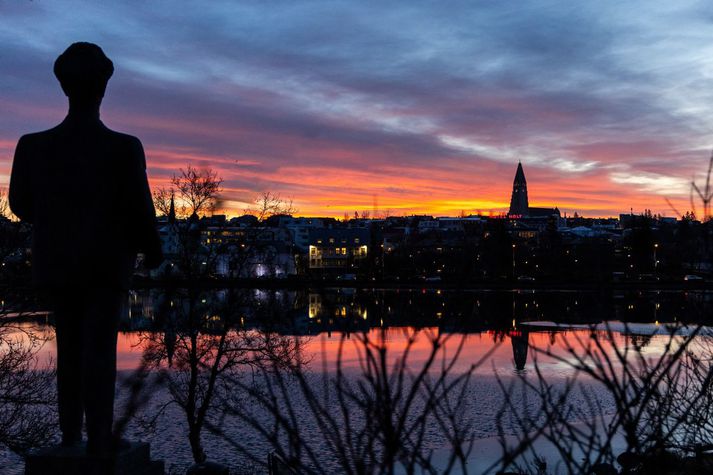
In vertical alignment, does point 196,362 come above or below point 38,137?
below

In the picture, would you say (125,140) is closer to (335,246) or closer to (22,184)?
(22,184)

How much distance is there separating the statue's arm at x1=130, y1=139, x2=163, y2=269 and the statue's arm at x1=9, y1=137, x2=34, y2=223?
664mm

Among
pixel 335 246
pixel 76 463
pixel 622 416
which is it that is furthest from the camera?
pixel 335 246

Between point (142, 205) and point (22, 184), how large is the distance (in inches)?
31.0

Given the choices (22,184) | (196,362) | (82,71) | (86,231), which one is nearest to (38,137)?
(22,184)

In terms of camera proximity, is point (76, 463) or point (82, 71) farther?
point (82, 71)

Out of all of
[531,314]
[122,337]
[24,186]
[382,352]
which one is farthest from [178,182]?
[531,314]

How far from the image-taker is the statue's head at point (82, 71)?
4891 mm

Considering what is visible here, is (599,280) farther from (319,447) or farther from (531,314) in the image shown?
(531,314)

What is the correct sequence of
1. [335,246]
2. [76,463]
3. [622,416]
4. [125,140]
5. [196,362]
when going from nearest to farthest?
[622,416], [76,463], [125,140], [196,362], [335,246]

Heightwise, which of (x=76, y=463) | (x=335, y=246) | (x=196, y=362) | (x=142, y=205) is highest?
(x=335, y=246)

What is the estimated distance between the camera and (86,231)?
471 centimetres

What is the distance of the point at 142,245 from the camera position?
16.2 feet

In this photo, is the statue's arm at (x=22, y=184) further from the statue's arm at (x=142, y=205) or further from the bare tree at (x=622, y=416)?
the bare tree at (x=622, y=416)
